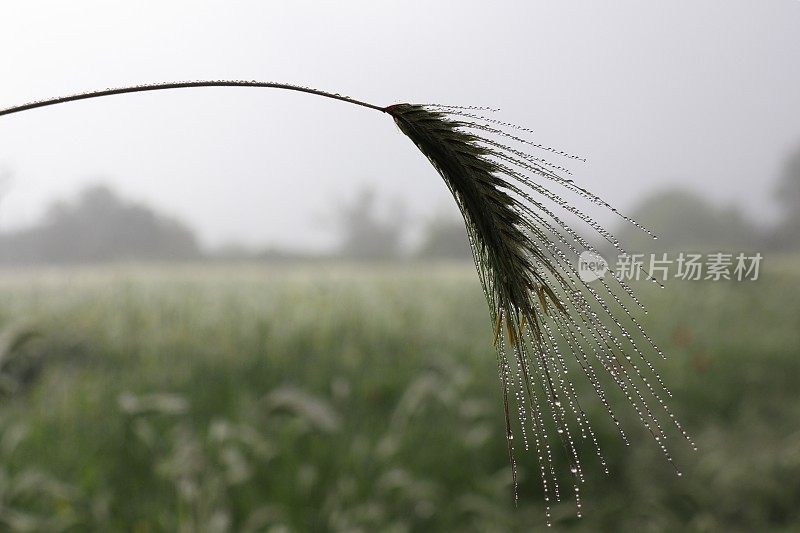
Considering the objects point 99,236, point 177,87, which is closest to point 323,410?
point 177,87

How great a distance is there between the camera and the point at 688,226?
4820 mm

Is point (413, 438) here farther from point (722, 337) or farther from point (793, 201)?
point (793, 201)

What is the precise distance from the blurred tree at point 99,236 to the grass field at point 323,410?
17cm

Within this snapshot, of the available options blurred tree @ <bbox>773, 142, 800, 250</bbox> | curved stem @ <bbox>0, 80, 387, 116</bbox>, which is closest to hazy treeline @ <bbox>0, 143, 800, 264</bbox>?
blurred tree @ <bbox>773, 142, 800, 250</bbox>

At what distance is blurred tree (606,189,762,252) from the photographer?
164 inches

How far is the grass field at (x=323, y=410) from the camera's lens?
2.35 meters

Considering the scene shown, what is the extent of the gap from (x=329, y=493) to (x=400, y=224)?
71.2 inches

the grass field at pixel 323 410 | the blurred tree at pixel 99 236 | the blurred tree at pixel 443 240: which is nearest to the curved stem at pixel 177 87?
the grass field at pixel 323 410

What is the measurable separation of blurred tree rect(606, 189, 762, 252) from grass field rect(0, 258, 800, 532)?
0.99ft

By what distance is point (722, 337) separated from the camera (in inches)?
153

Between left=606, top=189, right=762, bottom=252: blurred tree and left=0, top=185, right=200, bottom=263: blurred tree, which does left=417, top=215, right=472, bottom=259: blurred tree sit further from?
left=0, top=185, right=200, bottom=263: blurred tree

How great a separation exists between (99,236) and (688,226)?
3393mm

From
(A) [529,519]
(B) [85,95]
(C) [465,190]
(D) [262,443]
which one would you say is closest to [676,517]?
(A) [529,519]

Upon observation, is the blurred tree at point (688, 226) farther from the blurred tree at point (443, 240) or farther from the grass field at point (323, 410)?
the blurred tree at point (443, 240)
